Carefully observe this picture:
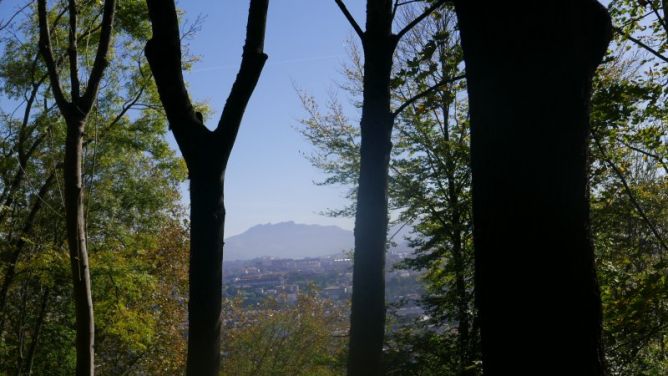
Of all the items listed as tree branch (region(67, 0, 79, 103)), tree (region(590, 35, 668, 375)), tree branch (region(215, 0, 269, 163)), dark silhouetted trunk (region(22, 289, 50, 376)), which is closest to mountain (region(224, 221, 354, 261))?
dark silhouetted trunk (region(22, 289, 50, 376))

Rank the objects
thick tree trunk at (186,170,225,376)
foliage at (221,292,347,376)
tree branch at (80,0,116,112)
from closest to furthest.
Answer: thick tree trunk at (186,170,225,376)
tree branch at (80,0,116,112)
foliage at (221,292,347,376)

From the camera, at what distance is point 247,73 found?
330cm

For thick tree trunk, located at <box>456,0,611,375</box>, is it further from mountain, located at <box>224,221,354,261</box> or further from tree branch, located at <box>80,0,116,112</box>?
mountain, located at <box>224,221,354,261</box>

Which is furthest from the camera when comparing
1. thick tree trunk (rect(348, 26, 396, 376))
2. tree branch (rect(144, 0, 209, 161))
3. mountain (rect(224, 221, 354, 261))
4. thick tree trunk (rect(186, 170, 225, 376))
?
mountain (rect(224, 221, 354, 261))

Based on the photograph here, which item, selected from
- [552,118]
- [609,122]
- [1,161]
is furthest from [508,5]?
[1,161]

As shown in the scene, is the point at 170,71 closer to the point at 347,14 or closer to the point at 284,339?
the point at 347,14

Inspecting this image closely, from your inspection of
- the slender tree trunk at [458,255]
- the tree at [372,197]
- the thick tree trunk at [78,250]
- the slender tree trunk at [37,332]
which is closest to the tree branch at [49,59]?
the thick tree trunk at [78,250]

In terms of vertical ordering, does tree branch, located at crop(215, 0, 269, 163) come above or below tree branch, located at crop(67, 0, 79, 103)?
below

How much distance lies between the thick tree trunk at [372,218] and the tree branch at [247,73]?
1248mm

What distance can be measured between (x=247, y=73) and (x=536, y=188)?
2289 millimetres

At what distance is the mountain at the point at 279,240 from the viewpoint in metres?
99.4

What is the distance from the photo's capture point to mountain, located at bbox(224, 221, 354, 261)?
326 ft

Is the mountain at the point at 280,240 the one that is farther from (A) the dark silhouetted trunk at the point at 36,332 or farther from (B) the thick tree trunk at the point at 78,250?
(B) the thick tree trunk at the point at 78,250

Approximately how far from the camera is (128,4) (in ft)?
30.2
